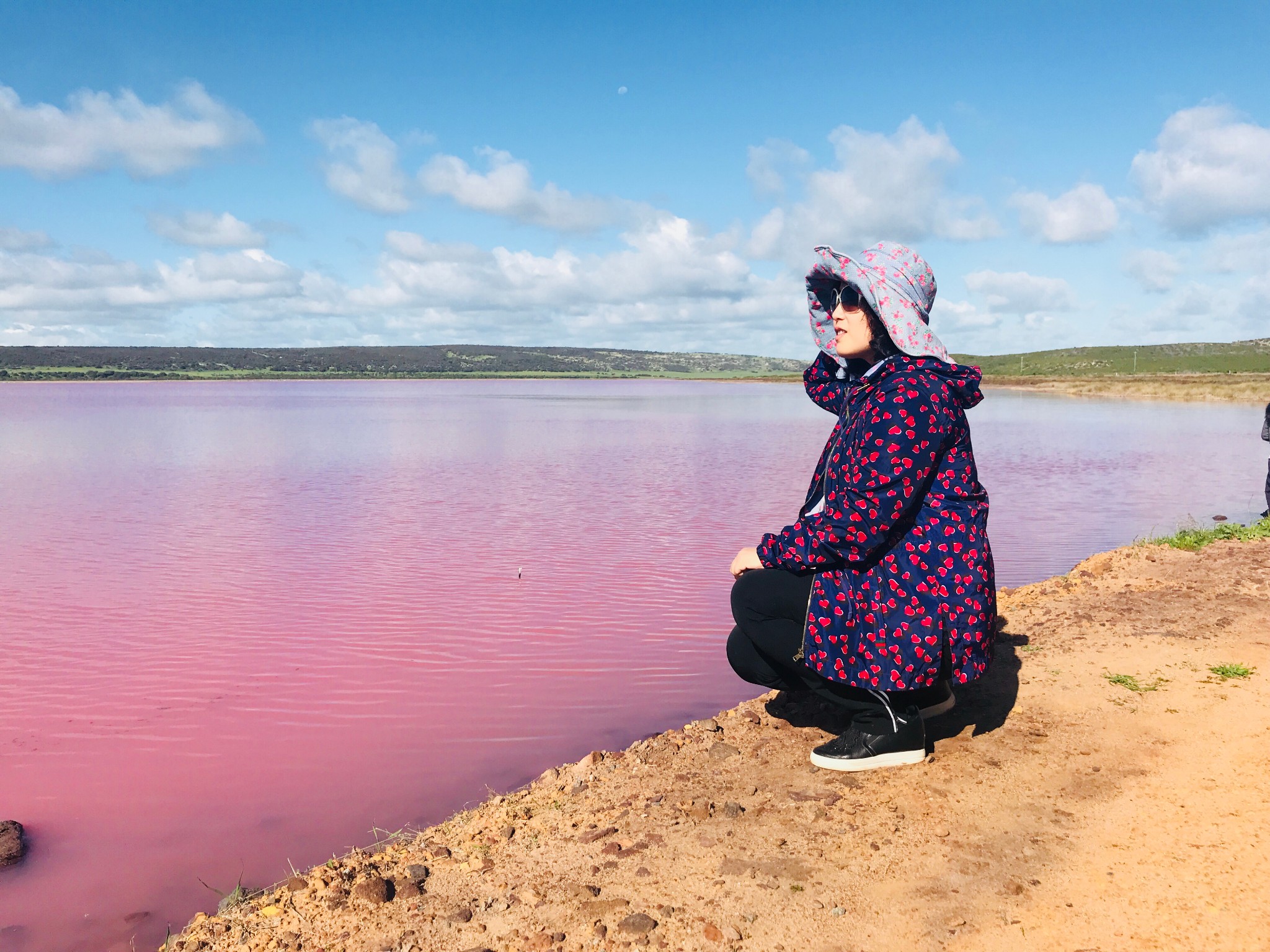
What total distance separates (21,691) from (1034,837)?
618cm

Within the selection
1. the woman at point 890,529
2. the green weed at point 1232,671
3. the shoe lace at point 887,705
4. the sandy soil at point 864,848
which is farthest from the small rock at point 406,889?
the green weed at point 1232,671

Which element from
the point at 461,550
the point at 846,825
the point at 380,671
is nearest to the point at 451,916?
the point at 846,825

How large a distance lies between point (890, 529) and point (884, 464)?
26 centimetres

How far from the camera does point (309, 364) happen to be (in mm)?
164625

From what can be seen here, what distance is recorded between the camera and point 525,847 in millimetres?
3742

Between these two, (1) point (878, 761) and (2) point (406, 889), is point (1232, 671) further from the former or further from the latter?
(2) point (406, 889)

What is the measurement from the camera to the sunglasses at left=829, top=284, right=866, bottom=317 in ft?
12.7

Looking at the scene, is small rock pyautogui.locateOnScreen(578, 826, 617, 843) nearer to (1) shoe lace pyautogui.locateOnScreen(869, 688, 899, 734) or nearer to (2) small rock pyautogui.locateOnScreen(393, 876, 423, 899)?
(2) small rock pyautogui.locateOnScreen(393, 876, 423, 899)

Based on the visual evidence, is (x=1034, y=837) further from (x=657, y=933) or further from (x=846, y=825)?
(x=657, y=933)

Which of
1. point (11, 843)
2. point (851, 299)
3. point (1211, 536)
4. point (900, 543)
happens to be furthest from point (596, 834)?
point (1211, 536)

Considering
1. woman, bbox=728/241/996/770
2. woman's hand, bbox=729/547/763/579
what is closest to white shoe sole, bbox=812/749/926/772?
woman, bbox=728/241/996/770

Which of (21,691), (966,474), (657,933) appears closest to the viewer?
(657,933)

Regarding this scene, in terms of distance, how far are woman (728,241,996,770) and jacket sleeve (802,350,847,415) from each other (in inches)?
11.8

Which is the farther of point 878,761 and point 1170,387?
point 1170,387
